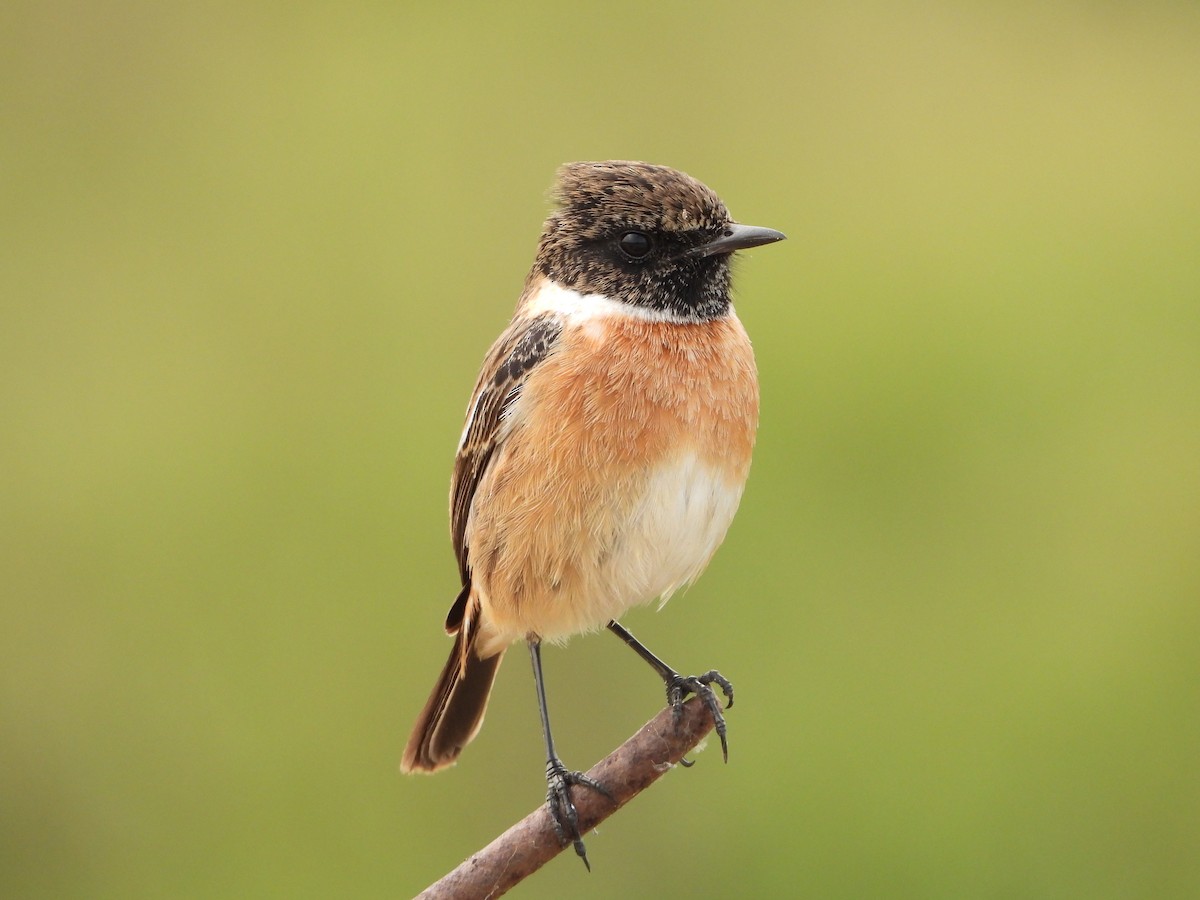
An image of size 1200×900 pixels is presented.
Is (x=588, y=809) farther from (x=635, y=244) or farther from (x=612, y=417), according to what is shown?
(x=635, y=244)

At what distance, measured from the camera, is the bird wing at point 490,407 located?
120 inches

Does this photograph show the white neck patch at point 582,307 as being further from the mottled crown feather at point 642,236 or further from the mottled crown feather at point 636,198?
the mottled crown feather at point 636,198

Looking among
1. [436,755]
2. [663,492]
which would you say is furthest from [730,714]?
[663,492]

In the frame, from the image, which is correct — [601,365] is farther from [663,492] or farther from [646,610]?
[646,610]

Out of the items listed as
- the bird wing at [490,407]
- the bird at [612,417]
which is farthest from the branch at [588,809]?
the bird wing at [490,407]

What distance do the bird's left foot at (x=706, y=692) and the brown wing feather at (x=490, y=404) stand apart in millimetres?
574

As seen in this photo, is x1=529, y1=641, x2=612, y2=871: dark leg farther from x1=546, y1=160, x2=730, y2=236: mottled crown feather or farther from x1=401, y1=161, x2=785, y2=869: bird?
x1=546, y1=160, x2=730, y2=236: mottled crown feather

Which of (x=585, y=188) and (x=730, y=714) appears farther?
(x=730, y=714)

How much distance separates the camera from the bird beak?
2.79 m

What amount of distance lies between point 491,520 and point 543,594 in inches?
8.3

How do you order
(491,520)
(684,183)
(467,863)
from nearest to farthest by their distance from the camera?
(467,863)
(684,183)
(491,520)

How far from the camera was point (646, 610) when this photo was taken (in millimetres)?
4465

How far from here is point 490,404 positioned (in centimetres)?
313

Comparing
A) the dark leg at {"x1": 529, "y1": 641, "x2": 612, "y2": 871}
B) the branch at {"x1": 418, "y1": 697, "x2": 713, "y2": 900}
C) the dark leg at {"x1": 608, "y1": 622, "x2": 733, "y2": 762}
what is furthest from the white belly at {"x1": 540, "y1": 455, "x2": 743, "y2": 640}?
the branch at {"x1": 418, "y1": 697, "x2": 713, "y2": 900}
